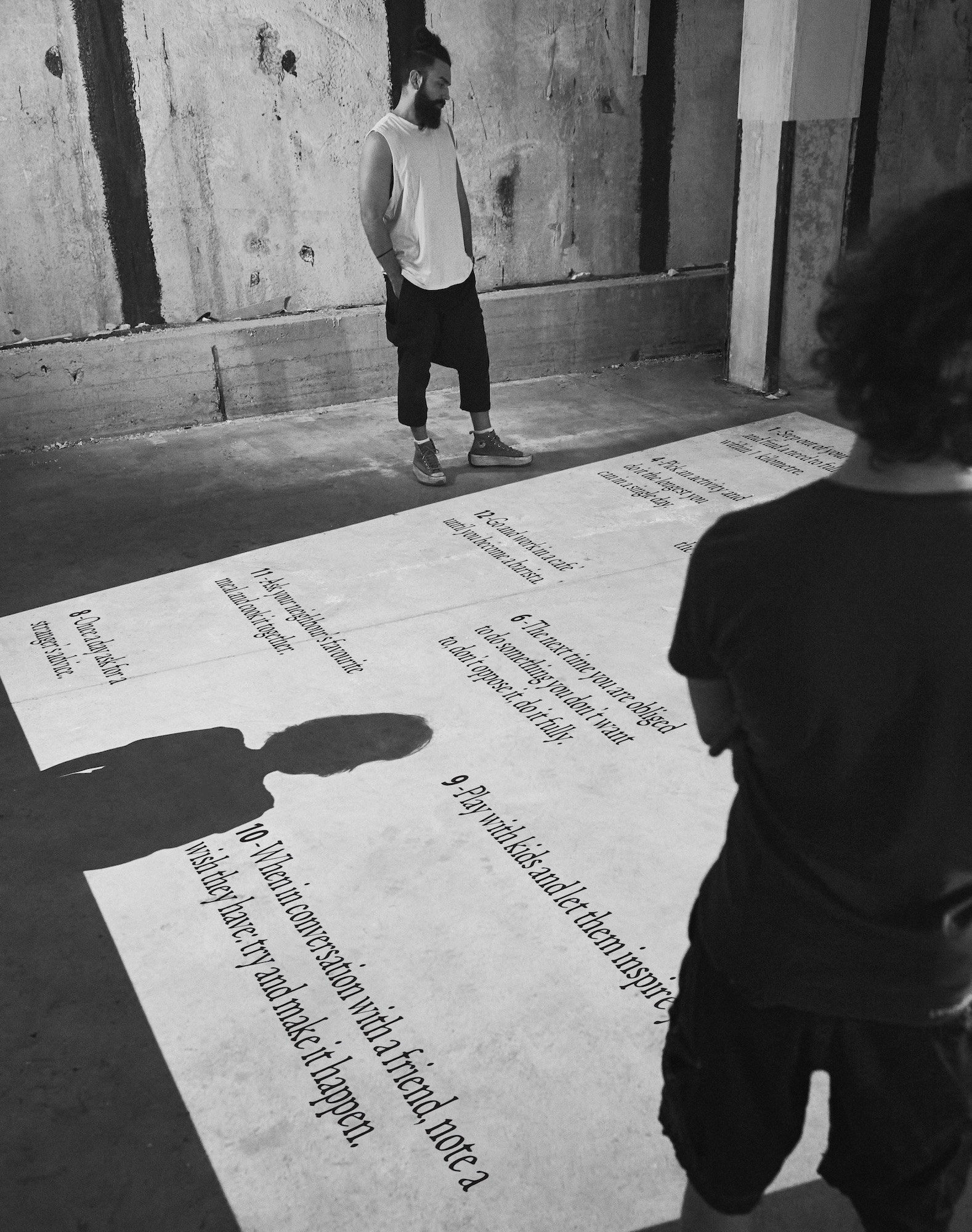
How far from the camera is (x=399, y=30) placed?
19.0 ft

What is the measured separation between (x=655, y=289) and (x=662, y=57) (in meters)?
1.20

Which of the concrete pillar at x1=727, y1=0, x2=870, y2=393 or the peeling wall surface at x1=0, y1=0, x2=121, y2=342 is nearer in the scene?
the peeling wall surface at x1=0, y1=0, x2=121, y2=342

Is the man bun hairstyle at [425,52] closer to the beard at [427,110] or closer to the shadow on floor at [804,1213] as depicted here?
the beard at [427,110]

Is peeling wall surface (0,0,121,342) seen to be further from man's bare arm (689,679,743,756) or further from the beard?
man's bare arm (689,679,743,756)

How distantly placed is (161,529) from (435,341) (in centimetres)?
137

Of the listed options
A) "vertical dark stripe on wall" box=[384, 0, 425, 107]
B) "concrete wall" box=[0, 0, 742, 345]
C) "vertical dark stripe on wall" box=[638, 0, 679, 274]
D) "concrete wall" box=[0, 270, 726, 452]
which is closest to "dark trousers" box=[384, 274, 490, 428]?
"concrete wall" box=[0, 270, 726, 452]

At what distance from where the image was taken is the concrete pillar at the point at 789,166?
5.54 m

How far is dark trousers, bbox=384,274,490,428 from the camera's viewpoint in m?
4.84

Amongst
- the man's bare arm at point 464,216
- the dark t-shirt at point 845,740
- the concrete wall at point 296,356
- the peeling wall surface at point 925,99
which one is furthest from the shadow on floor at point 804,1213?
the peeling wall surface at point 925,99

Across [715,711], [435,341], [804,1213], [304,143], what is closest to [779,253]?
[435,341]

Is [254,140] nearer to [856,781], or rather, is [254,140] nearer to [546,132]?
[546,132]

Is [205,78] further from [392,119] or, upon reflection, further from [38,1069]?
[38,1069]

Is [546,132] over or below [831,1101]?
over

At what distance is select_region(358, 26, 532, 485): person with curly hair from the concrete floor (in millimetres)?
395
